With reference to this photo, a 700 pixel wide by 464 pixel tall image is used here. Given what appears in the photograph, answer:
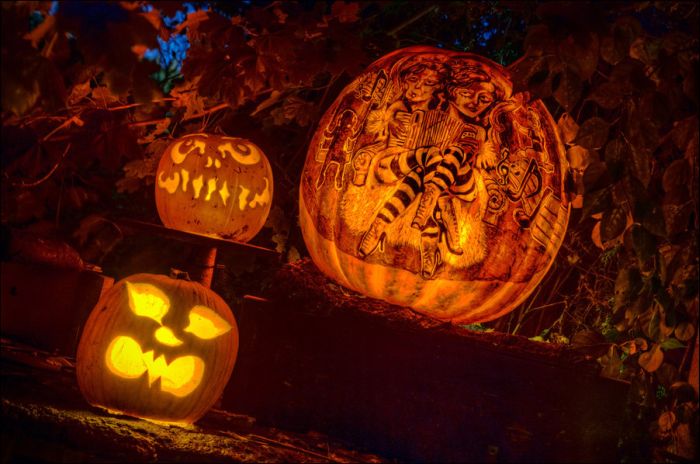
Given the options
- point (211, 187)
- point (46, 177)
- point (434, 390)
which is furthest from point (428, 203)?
point (46, 177)

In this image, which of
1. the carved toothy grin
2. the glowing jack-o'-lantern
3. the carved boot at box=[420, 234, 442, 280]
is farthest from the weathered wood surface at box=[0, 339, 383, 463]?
the carved toothy grin

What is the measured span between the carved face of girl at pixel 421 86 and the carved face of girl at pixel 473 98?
0.30ft

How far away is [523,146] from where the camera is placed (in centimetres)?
272

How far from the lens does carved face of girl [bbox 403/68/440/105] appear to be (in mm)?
2730

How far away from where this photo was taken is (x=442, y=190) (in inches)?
103

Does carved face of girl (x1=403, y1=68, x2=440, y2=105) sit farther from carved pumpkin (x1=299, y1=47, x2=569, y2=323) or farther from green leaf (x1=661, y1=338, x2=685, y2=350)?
green leaf (x1=661, y1=338, x2=685, y2=350)

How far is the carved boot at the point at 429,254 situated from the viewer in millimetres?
2637

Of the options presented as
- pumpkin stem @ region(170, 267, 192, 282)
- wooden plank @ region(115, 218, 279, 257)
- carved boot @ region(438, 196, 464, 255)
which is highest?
carved boot @ region(438, 196, 464, 255)

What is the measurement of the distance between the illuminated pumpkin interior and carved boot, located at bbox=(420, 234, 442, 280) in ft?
3.34

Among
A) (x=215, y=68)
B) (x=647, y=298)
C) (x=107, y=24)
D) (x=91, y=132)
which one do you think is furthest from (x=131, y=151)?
(x=647, y=298)

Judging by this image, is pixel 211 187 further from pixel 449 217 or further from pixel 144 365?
pixel 449 217

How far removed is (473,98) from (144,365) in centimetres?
171

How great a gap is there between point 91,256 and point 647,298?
10.7ft

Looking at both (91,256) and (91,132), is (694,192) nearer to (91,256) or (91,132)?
(91,132)
